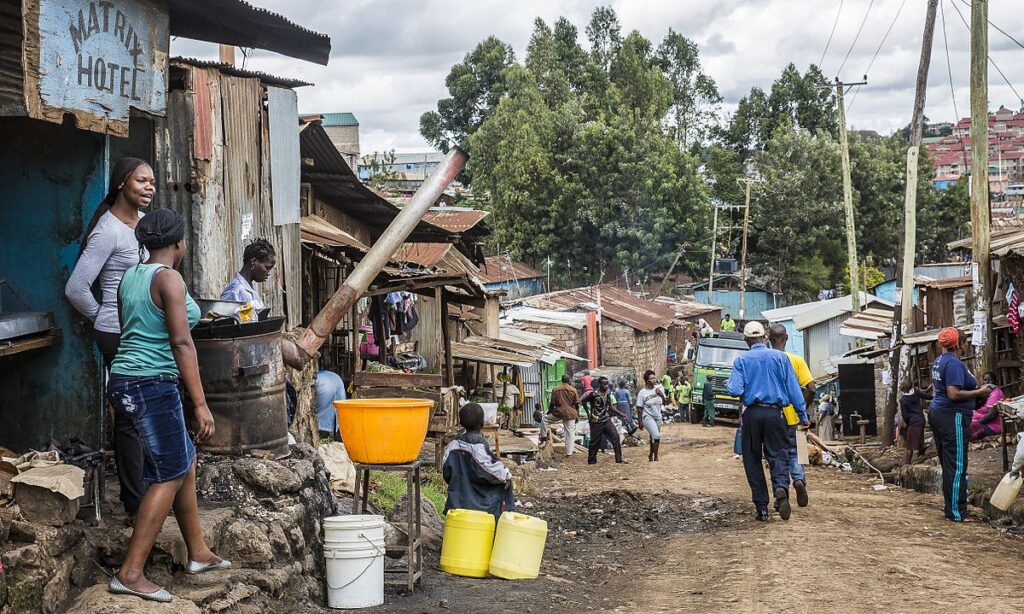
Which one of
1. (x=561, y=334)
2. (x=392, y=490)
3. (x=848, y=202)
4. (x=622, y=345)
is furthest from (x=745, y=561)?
(x=622, y=345)

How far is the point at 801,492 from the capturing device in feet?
36.1

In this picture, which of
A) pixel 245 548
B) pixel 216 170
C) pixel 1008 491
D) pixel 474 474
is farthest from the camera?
pixel 1008 491

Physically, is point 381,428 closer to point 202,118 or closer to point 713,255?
point 202,118

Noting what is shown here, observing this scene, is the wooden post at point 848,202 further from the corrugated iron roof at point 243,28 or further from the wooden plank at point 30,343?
the wooden plank at point 30,343

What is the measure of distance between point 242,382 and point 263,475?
0.58 meters

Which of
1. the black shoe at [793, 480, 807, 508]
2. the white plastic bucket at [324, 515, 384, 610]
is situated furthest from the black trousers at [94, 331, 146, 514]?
the black shoe at [793, 480, 807, 508]

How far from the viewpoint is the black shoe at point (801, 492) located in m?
10.9

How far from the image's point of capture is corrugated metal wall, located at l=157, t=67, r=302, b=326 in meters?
7.96

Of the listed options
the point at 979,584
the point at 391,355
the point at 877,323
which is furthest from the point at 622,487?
the point at 877,323

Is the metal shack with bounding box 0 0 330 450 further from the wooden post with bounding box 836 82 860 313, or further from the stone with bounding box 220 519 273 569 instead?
the wooden post with bounding box 836 82 860 313

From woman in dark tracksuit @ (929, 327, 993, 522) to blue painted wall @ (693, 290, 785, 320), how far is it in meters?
42.0

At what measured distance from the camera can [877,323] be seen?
1082 inches

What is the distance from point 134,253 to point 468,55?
57.2 metres

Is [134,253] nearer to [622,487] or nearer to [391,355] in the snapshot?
[622,487]
